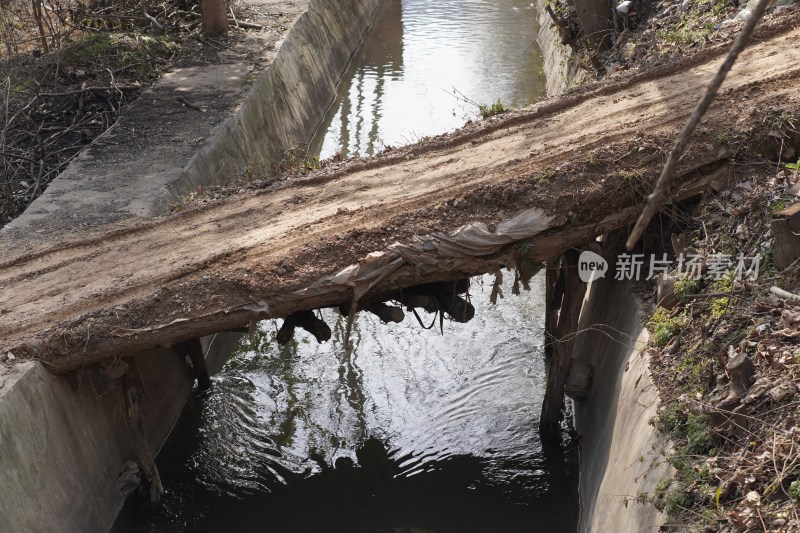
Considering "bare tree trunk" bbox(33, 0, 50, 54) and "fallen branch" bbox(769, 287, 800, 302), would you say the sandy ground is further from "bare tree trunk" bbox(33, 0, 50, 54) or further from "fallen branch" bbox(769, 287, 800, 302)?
"bare tree trunk" bbox(33, 0, 50, 54)

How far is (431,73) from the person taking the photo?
18203 mm

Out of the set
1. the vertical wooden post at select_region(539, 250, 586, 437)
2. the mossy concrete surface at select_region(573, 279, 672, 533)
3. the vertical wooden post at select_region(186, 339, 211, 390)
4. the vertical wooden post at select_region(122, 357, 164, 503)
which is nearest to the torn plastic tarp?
the vertical wooden post at select_region(539, 250, 586, 437)

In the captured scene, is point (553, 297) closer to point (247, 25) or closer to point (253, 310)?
point (253, 310)

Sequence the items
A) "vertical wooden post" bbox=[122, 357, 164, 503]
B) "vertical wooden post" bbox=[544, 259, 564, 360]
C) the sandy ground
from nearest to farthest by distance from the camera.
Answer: the sandy ground, "vertical wooden post" bbox=[122, 357, 164, 503], "vertical wooden post" bbox=[544, 259, 564, 360]

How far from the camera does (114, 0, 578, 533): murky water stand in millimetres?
7398

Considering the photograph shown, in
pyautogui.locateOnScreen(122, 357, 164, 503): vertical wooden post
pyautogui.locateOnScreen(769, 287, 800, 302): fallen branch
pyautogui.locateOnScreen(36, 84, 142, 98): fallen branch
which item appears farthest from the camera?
pyautogui.locateOnScreen(36, 84, 142, 98): fallen branch

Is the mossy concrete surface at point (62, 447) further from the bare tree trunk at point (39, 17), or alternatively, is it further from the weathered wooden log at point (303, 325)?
the bare tree trunk at point (39, 17)

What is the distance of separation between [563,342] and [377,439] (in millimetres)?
2045

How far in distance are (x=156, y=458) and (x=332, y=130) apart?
9.05 meters

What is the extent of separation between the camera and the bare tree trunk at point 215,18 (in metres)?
14.9

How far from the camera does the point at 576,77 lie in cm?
1312

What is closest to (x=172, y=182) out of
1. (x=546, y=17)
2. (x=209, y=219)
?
(x=209, y=219)

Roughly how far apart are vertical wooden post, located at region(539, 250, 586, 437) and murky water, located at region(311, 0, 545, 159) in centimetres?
598

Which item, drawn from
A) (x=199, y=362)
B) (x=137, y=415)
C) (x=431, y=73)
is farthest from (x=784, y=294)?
(x=431, y=73)
